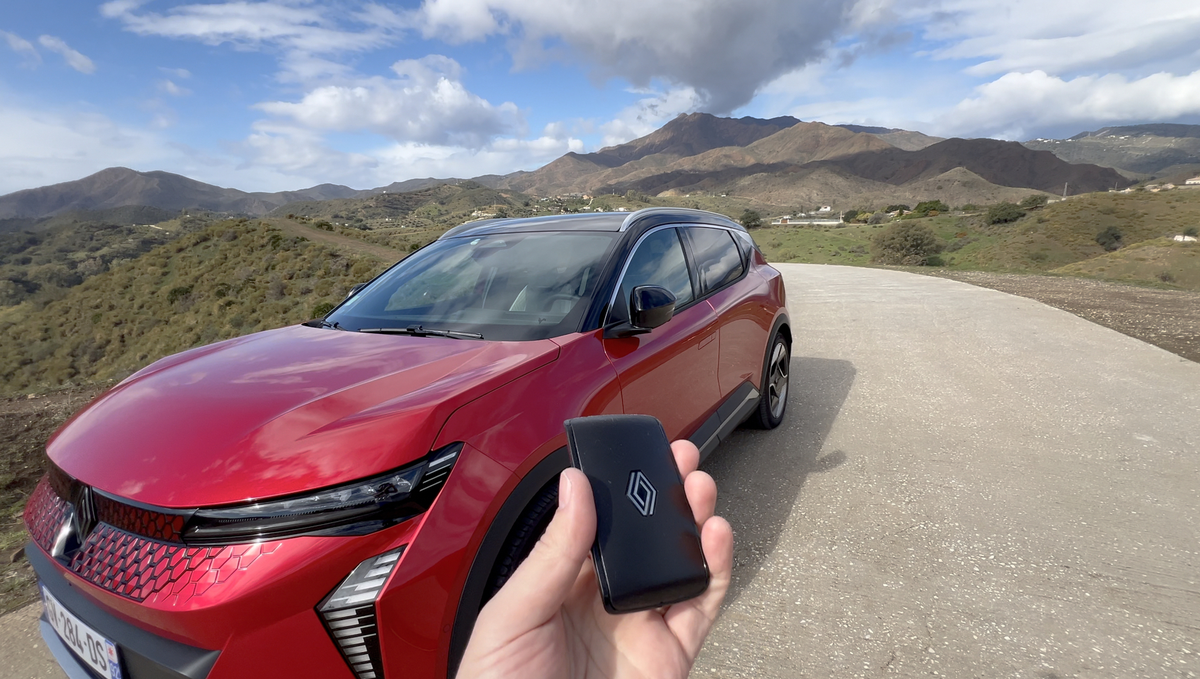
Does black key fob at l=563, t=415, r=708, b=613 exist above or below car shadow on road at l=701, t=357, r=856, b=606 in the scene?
above

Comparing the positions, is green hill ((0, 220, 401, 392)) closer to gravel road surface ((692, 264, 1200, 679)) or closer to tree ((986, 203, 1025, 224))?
gravel road surface ((692, 264, 1200, 679))

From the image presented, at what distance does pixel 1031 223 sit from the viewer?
44.1 metres

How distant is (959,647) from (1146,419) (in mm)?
3720

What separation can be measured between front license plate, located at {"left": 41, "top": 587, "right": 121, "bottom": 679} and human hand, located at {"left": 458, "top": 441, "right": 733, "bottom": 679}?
111cm

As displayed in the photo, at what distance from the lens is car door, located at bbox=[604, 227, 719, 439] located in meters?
2.50

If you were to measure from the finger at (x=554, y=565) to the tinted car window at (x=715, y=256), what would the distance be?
2.71 m

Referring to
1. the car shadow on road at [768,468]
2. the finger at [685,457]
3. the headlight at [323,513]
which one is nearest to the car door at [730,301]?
the car shadow on road at [768,468]

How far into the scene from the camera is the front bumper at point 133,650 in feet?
4.25

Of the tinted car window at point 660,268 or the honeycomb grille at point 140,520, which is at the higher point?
the tinted car window at point 660,268

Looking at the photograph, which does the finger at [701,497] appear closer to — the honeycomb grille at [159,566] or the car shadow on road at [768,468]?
the honeycomb grille at [159,566]

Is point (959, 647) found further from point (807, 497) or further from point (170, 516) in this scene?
point (170, 516)

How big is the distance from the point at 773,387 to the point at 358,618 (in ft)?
12.2

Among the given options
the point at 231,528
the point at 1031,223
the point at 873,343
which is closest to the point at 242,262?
the point at 873,343

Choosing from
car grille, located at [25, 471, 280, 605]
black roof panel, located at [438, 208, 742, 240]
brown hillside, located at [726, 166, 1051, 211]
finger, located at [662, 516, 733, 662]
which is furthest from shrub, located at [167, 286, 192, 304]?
brown hillside, located at [726, 166, 1051, 211]
